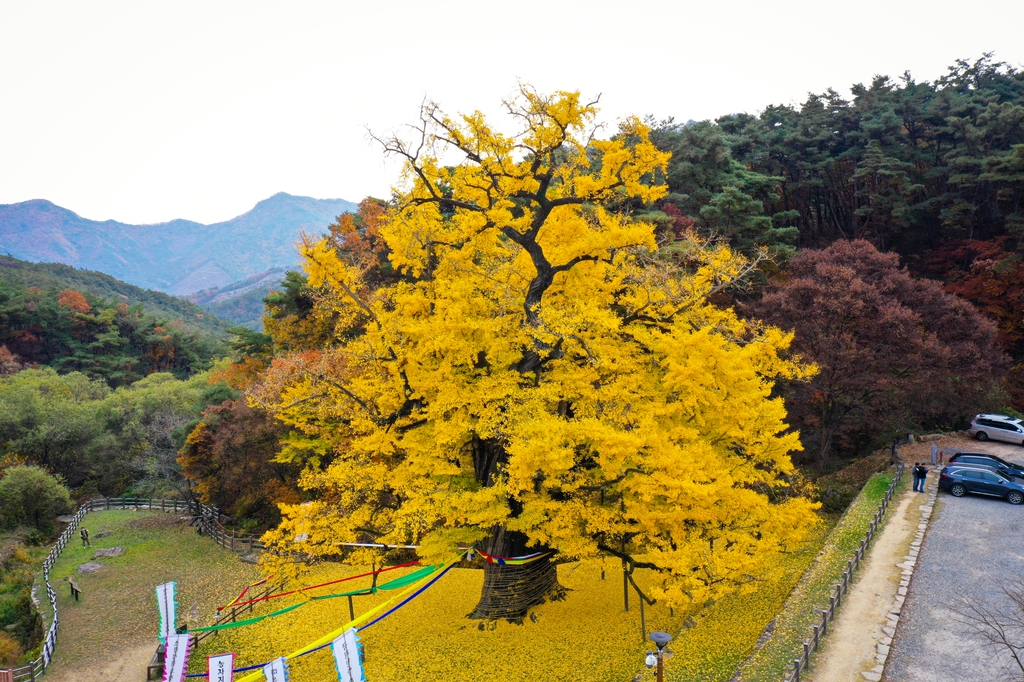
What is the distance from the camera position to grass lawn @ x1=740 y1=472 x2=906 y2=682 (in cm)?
1147

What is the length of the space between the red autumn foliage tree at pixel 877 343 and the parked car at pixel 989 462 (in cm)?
247

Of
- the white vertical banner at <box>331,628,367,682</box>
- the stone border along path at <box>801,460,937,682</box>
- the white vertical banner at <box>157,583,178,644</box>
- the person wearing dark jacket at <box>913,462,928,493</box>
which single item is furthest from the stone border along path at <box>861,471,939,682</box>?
the white vertical banner at <box>157,583,178,644</box>

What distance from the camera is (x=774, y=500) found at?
899 inches

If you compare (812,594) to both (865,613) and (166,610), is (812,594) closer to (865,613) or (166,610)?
(865,613)

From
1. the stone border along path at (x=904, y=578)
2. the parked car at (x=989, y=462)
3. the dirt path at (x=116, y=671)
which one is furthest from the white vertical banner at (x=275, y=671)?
the parked car at (x=989, y=462)

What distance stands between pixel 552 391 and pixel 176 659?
10.5 m

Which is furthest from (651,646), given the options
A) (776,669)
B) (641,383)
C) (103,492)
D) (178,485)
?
(103,492)

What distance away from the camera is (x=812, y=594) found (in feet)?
47.4

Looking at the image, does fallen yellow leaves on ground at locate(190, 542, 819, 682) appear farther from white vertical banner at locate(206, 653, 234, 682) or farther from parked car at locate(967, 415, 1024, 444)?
parked car at locate(967, 415, 1024, 444)

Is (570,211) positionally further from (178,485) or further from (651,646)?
(178,485)

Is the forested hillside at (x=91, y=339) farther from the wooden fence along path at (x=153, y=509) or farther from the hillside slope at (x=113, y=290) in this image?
the wooden fence along path at (x=153, y=509)

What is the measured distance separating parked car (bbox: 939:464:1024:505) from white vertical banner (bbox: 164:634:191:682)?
23.5 metres

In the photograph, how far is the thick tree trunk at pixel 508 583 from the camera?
16.1 meters

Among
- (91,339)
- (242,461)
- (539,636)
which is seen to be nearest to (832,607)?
(539,636)
